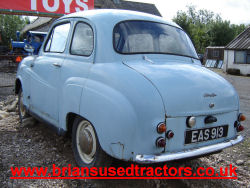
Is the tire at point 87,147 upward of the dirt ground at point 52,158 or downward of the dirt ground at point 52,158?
upward

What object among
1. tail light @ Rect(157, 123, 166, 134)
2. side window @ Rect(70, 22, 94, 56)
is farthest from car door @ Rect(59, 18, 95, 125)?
tail light @ Rect(157, 123, 166, 134)

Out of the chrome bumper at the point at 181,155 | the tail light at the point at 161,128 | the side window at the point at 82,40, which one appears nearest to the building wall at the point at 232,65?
the chrome bumper at the point at 181,155

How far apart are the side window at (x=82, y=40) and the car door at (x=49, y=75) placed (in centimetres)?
23

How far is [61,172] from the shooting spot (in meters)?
3.23

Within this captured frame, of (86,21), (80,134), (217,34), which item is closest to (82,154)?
(80,134)

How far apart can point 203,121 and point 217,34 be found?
43.7 meters

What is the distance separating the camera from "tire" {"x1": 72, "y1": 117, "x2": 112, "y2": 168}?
276cm

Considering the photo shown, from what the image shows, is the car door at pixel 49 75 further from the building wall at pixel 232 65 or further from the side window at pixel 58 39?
the building wall at pixel 232 65

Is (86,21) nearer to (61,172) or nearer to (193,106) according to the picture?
(193,106)

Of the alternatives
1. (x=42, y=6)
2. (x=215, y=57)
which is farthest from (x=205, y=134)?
(x=215, y=57)

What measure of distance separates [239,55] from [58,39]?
23210 mm

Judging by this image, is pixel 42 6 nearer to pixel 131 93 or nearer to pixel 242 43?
pixel 131 93

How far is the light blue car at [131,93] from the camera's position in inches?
94.2

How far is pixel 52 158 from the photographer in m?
3.57
